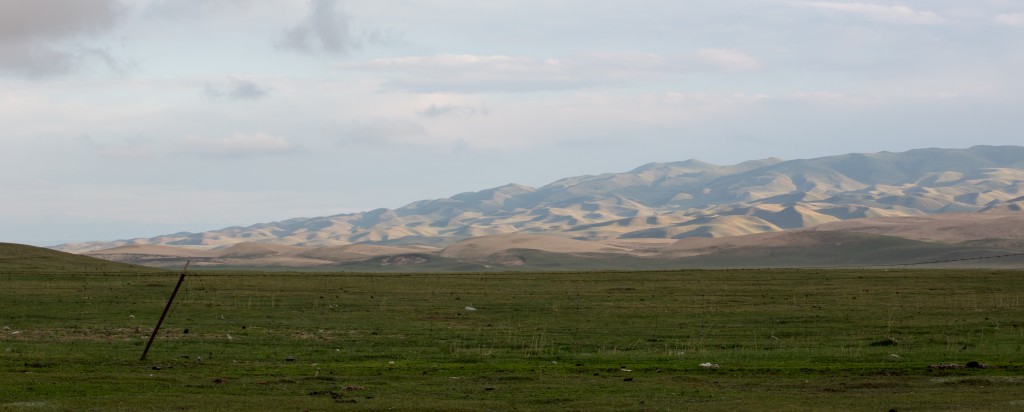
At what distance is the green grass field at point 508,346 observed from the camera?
71.1 feet

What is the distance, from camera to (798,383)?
79.3ft

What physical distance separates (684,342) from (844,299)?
862 inches

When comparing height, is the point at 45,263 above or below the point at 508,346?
above

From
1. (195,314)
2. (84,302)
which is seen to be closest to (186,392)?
(195,314)

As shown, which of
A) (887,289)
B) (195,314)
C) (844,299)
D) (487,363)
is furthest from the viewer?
(887,289)

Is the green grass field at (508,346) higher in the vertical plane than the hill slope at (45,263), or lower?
lower

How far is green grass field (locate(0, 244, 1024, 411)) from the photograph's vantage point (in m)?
21.7

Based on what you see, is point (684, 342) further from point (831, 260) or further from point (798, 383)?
point (831, 260)

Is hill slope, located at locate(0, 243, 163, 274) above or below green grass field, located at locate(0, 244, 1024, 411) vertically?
above

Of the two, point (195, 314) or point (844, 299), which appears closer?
point (195, 314)

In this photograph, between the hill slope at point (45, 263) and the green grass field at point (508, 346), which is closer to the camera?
the green grass field at point (508, 346)

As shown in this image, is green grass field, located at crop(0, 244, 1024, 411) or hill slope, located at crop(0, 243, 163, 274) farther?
hill slope, located at crop(0, 243, 163, 274)

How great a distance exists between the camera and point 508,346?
33.9m

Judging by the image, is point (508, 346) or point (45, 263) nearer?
point (508, 346)
